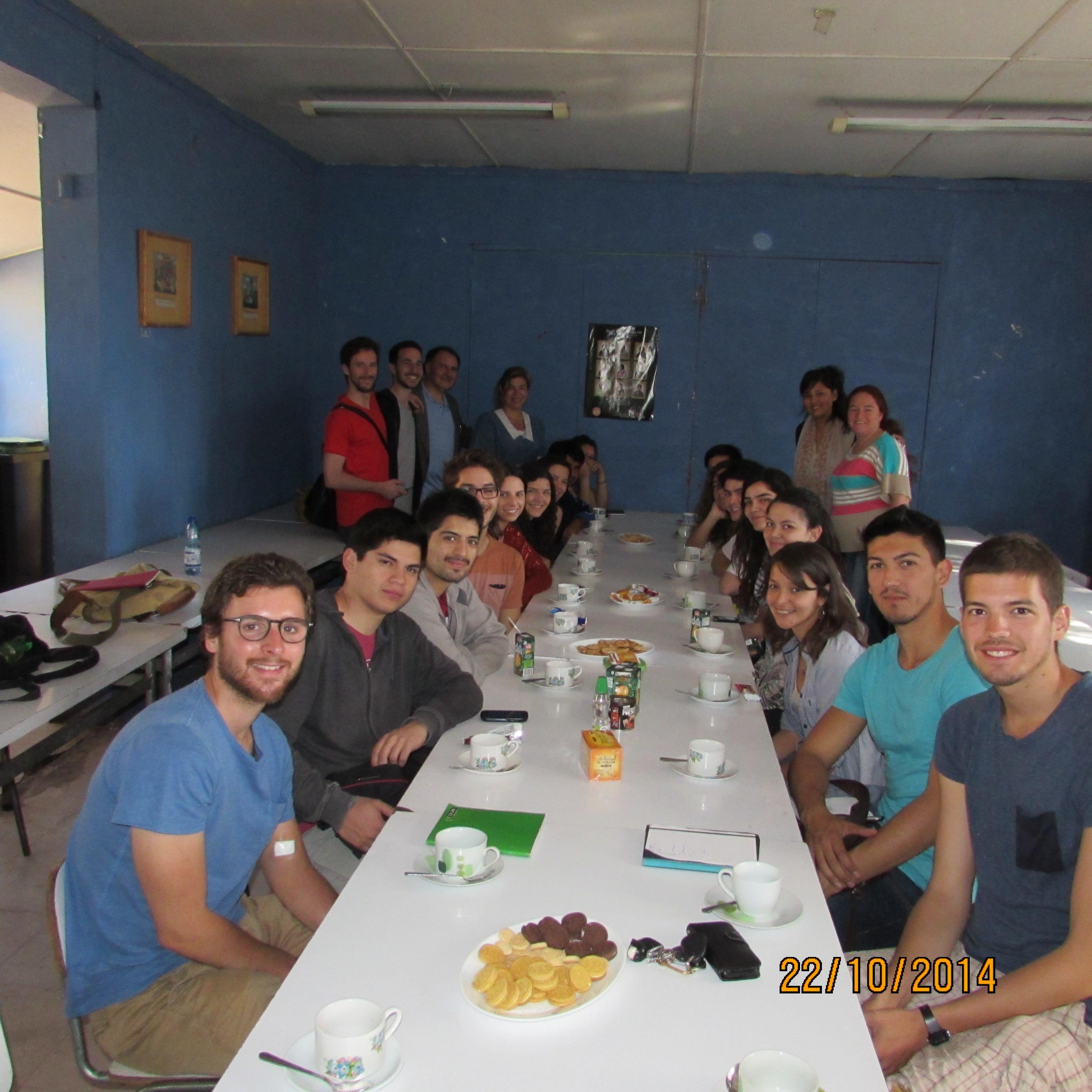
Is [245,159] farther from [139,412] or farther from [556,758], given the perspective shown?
[556,758]

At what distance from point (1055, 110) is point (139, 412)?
15.1ft

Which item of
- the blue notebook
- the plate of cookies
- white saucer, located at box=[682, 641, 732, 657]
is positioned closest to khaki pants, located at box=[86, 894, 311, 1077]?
the plate of cookies

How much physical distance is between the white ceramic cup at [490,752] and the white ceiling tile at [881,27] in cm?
289

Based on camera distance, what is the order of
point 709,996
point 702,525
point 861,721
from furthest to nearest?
point 702,525, point 861,721, point 709,996

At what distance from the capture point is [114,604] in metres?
3.21

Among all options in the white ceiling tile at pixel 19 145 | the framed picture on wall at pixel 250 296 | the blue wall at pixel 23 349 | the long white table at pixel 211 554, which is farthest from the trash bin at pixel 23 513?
the white ceiling tile at pixel 19 145

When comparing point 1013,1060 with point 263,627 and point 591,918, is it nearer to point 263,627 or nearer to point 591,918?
point 591,918

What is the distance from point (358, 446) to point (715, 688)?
118 inches

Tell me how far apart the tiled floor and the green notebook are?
2.54ft

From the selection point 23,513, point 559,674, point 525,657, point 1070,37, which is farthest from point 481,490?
point 23,513

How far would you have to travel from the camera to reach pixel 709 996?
1358 millimetres

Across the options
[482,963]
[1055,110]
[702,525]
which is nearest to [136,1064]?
[482,963]

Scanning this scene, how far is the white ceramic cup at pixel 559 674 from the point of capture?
8.82ft

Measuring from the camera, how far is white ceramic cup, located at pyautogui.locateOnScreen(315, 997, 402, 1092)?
1.15 metres
